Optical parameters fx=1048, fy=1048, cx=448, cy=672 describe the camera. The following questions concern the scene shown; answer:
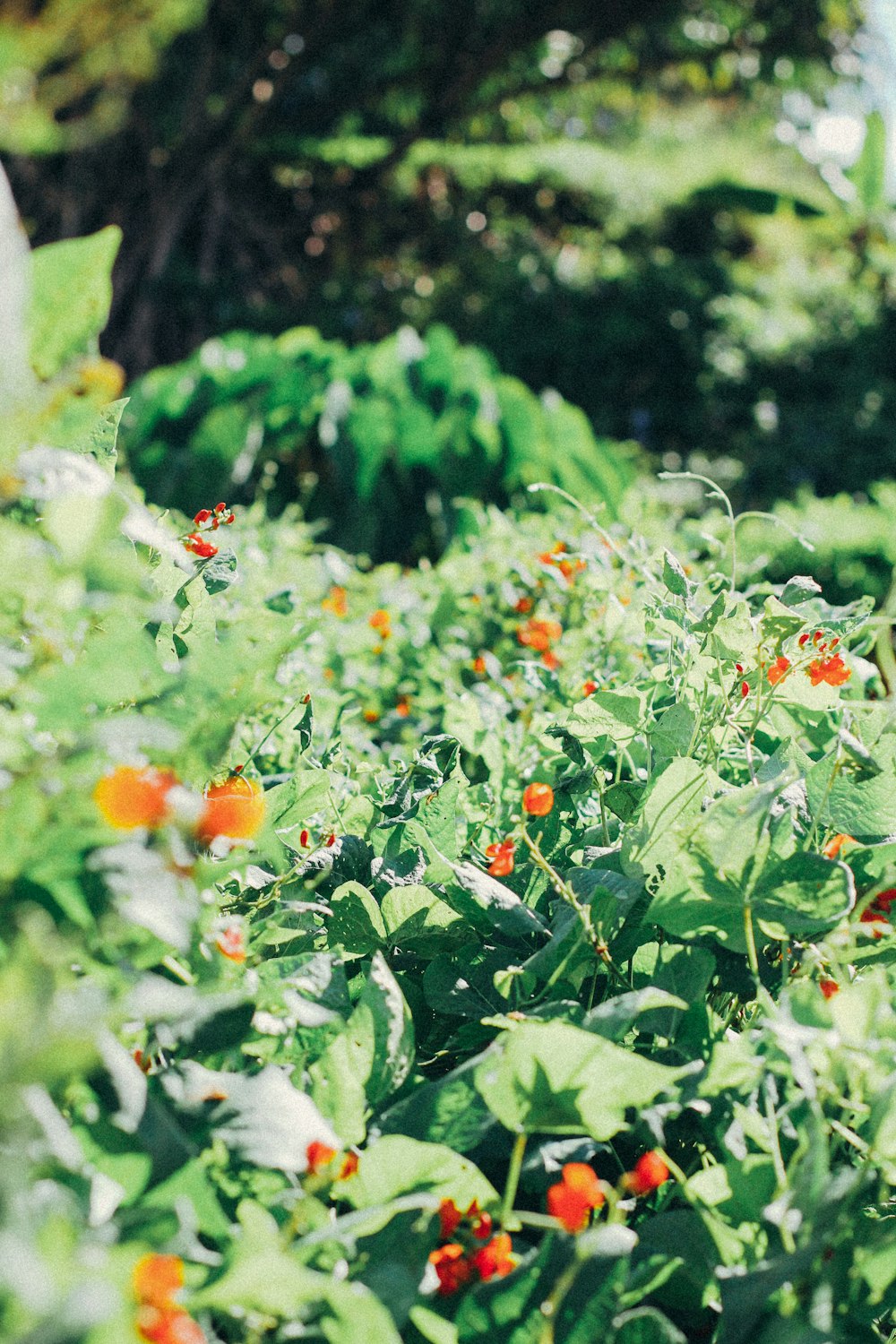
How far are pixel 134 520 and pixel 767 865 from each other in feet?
1.57

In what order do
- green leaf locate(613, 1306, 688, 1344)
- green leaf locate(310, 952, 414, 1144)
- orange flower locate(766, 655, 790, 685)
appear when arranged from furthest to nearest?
orange flower locate(766, 655, 790, 685) < green leaf locate(310, 952, 414, 1144) < green leaf locate(613, 1306, 688, 1344)

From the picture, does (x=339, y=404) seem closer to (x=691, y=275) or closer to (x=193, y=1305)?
(x=193, y=1305)

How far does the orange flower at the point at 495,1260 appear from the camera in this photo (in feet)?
1.92

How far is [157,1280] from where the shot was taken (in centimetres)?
44

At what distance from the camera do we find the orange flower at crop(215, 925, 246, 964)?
0.63 m

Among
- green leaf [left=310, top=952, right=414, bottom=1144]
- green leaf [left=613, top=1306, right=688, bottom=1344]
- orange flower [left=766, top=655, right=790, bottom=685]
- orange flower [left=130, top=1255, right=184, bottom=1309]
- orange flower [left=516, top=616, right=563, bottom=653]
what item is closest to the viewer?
orange flower [left=130, top=1255, right=184, bottom=1309]

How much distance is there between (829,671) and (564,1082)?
45 cm

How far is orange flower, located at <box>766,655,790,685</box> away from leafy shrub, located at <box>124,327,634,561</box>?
2274 mm

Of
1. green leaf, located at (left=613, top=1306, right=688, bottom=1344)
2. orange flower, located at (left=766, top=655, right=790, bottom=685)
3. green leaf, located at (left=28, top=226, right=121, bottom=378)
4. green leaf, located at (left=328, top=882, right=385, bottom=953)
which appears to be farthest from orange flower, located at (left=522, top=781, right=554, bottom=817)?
green leaf, located at (left=28, top=226, right=121, bottom=378)

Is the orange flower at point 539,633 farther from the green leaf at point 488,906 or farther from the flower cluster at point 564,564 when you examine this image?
the green leaf at point 488,906

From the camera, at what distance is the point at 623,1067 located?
0.62 m

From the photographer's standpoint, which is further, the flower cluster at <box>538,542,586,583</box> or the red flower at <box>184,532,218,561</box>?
the flower cluster at <box>538,542,586,583</box>

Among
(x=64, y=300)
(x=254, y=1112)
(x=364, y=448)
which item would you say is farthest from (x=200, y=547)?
(x=364, y=448)

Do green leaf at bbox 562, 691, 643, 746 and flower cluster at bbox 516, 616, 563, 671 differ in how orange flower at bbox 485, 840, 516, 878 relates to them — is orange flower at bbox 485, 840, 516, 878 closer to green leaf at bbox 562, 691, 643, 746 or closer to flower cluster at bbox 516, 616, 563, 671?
green leaf at bbox 562, 691, 643, 746
